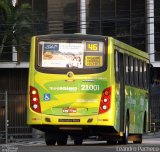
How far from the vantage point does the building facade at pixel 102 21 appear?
48719 mm

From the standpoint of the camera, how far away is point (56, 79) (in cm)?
2167

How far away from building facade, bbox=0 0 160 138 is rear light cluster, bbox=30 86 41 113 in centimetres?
2668

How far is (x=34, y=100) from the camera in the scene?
71.3 feet

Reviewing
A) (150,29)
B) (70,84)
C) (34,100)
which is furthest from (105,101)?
(150,29)

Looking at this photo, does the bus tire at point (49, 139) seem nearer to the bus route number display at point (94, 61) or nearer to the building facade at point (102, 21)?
the bus route number display at point (94, 61)

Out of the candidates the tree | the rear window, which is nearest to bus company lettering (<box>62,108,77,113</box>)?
the rear window

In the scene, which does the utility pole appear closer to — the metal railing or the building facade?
the building facade

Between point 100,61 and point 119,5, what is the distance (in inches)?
1113

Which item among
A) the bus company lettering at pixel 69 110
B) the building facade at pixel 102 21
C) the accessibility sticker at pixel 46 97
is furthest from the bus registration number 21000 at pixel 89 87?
the building facade at pixel 102 21

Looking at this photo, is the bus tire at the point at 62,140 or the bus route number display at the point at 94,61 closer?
the bus route number display at the point at 94,61

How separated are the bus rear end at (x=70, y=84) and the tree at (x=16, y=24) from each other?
19.2 metres

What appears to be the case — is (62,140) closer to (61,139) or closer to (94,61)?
(61,139)

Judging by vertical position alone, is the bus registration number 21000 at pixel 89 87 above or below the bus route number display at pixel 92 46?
below

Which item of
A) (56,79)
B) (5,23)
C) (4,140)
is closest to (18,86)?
(5,23)
